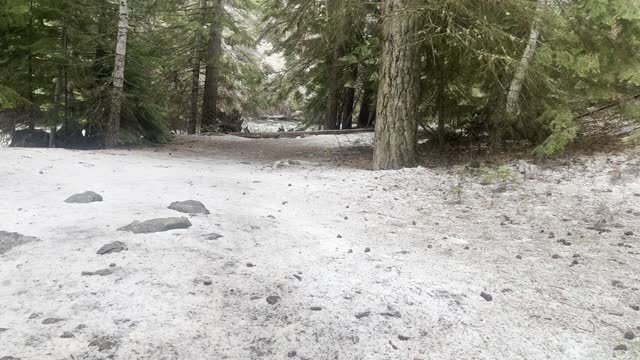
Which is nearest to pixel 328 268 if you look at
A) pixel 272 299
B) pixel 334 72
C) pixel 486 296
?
pixel 272 299

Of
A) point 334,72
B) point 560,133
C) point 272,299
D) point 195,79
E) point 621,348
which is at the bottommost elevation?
point 272,299

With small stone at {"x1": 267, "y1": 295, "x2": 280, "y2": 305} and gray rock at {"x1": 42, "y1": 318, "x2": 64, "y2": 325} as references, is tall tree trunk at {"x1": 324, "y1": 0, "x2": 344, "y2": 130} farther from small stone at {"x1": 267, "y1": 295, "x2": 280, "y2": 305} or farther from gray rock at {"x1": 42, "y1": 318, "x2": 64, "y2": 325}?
gray rock at {"x1": 42, "y1": 318, "x2": 64, "y2": 325}

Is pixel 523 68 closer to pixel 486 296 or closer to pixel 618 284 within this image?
pixel 618 284

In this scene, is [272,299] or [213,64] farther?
[213,64]

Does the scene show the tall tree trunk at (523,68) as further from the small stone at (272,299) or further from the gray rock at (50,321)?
the gray rock at (50,321)

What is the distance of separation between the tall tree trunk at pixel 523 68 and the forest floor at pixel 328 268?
1.91 m

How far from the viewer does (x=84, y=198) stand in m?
5.60

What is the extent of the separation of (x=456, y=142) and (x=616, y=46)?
13.2ft

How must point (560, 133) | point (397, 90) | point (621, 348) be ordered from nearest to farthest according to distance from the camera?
point (621, 348), point (560, 133), point (397, 90)

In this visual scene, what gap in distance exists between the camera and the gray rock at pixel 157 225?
183 inches

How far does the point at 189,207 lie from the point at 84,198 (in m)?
1.29

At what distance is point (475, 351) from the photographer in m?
3.07

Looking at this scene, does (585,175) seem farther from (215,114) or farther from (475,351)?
(215,114)

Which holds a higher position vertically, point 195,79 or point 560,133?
point 195,79
